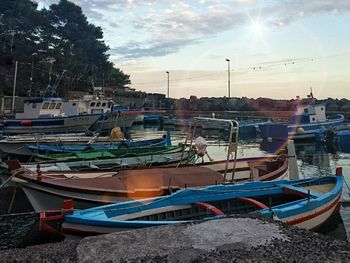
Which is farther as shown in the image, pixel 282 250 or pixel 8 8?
pixel 8 8

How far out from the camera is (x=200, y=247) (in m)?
4.80

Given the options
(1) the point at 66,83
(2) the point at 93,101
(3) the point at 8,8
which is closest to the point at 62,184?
(2) the point at 93,101

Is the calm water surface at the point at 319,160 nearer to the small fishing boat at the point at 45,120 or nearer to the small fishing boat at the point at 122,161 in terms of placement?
the small fishing boat at the point at 122,161

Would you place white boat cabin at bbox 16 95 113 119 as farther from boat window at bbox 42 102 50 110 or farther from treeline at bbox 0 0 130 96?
treeline at bbox 0 0 130 96

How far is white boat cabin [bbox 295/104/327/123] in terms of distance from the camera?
36.3 metres

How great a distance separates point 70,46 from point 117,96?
12672 millimetres

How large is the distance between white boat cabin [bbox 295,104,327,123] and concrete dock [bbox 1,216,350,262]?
32.8 m

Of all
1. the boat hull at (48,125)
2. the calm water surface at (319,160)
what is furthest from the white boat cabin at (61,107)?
the calm water surface at (319,160)

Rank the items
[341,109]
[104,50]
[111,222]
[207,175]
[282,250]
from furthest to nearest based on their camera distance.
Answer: [104,50]
[341,109]
[207,175]
[111,222]
[282,250]

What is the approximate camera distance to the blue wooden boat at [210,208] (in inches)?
247

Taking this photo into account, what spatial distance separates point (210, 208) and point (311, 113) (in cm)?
3187

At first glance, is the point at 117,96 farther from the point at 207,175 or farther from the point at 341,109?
the point at 207,175

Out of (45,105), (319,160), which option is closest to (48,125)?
(45,105)

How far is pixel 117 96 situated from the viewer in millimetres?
66750
